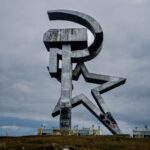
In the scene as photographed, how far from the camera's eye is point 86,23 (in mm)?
43844

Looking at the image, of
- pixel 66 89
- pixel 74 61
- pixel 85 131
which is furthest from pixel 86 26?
pixel 85 131

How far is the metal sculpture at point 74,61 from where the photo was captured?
40.9 metres

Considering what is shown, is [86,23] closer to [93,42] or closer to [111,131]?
[93,42]

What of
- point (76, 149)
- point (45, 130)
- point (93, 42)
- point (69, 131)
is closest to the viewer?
point (76, 149)

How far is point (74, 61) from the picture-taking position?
43.8 m

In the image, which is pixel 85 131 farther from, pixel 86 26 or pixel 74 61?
pixel 86 26

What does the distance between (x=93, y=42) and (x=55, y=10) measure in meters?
7.05

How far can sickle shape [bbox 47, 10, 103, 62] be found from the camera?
138ft

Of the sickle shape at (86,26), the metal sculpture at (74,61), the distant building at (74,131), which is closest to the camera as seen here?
the distant building at (74,131)

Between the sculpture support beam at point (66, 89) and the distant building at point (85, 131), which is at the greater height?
the sculpture support beam at point (66, 89)

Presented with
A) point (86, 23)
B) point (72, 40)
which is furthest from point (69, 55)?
point (86, 23)

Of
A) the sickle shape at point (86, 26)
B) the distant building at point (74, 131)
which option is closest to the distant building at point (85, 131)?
the distant building at point (74, 131)

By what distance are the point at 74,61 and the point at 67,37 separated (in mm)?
3261

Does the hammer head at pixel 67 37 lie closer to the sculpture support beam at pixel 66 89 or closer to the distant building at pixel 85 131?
the sculpture support beam at pixel 66 89
